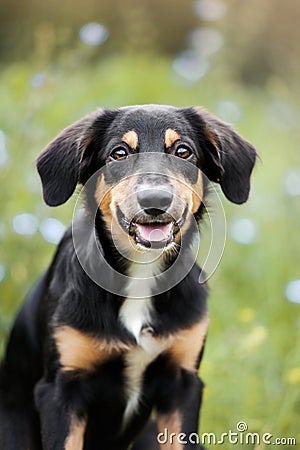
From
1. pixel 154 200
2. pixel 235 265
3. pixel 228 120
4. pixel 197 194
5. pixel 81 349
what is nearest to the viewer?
pixel 154 200

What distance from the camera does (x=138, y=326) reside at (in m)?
3.87

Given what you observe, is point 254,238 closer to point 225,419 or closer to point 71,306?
point 225,419

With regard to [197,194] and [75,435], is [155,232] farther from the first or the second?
[75,435]

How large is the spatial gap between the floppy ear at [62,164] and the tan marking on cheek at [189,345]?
0.75m

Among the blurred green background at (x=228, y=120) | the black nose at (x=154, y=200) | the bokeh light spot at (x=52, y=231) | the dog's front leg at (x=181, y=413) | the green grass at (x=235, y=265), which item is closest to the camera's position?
the black nose at (x=154, y=200)

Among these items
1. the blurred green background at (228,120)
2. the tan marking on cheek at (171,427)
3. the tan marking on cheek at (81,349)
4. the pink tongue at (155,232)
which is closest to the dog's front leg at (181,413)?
the tan marking on cheek at (171,427)

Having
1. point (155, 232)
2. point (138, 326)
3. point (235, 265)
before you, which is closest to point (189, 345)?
point (138, 326)

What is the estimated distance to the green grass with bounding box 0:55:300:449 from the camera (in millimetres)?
4746

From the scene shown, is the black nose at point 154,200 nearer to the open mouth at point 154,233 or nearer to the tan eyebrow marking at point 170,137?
the open mouth at point 154,233

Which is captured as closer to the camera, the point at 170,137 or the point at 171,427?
the point at 170,137

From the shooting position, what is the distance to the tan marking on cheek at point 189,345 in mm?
3875

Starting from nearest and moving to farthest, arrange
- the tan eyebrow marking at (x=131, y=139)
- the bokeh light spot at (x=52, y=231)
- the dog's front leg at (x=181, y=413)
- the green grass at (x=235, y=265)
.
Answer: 1. the tan eyebrow marking at (x=131, y=139)
2. the dog's front leg at (x=181, y=413)
3. the green grass at (x=235, y=265)
4. the bokeh light spot at (x=52, y=231)

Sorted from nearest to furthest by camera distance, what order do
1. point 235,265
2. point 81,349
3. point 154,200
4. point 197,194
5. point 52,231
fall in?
point 154,200 < point 81,349 < point 197,194 < point 52,231 < point 235,265

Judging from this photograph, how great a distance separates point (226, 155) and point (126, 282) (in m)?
0.69
